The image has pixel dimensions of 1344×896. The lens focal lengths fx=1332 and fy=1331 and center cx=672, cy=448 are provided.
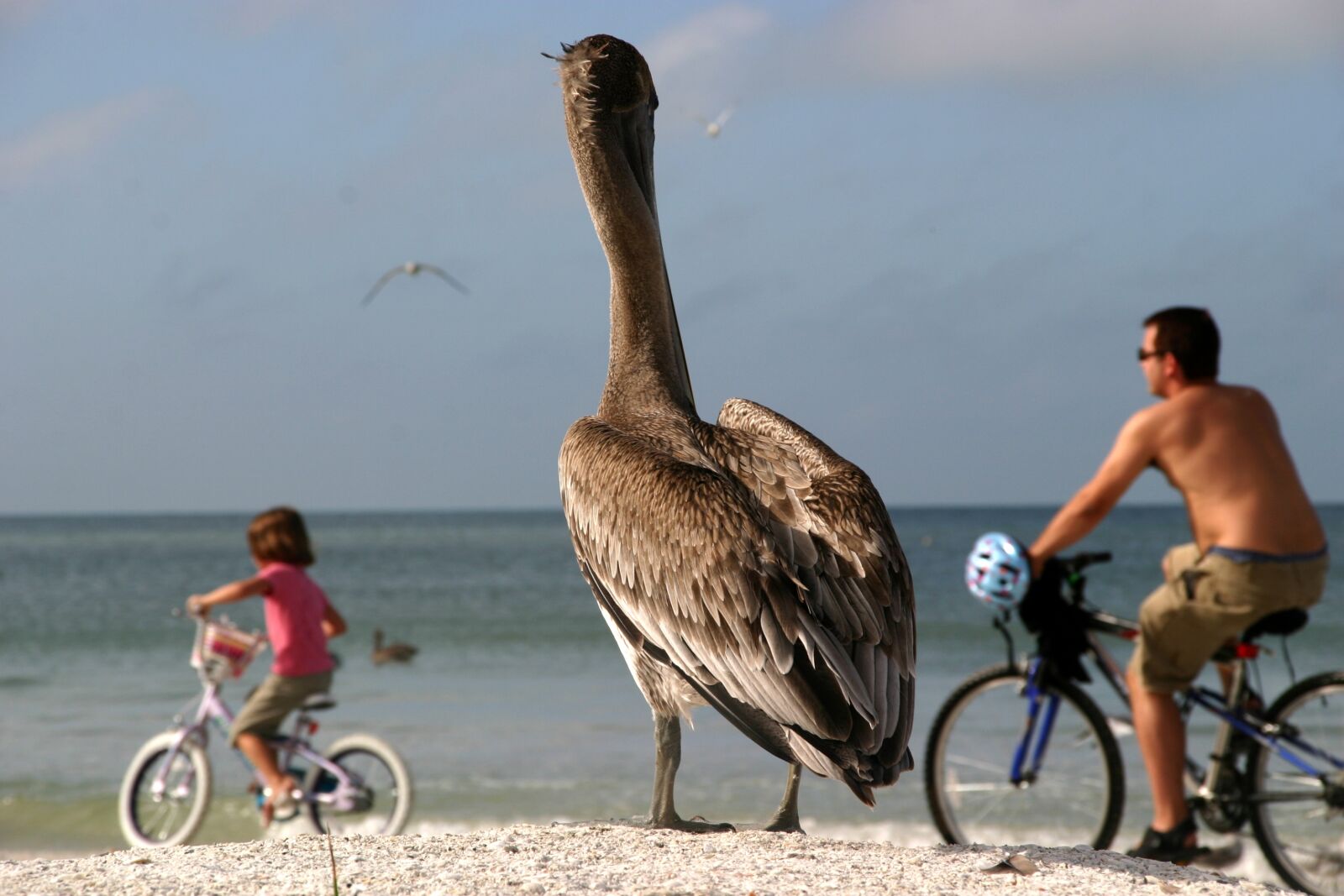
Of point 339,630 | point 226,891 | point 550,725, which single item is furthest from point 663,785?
point 550,725

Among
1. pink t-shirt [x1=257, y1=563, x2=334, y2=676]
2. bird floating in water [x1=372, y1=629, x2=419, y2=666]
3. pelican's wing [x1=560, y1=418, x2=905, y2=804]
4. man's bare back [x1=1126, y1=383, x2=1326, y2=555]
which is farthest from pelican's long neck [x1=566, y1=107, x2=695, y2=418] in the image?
bird floating in water [x1=372, y1=629, x2=419, y2=666]

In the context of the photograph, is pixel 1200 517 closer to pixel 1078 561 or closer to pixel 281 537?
pixel 1078 561

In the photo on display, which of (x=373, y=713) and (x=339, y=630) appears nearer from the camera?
(x=339, y=630)

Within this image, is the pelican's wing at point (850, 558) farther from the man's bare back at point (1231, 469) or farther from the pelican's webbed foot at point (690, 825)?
the man's bare back at point (1231, 469)

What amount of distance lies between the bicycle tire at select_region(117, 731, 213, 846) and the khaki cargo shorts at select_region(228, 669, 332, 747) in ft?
1.64

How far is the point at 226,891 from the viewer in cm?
283

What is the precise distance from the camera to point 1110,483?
5.21 metres

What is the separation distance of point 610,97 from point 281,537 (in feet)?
13.1

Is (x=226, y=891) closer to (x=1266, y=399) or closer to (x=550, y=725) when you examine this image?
(x=1266, y=399)

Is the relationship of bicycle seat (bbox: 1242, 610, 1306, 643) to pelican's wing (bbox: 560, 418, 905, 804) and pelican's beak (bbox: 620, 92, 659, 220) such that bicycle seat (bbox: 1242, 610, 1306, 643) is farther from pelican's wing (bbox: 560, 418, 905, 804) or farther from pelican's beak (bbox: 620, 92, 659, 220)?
pelican's beak (bbox: 620, 92, 659, 220)

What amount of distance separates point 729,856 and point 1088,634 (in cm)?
316

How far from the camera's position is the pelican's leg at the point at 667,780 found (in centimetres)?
348

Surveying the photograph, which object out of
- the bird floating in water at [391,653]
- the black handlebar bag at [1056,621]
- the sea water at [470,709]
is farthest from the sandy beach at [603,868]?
the bird floating in water at [391,653]

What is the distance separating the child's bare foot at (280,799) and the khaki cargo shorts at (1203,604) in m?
4.38
